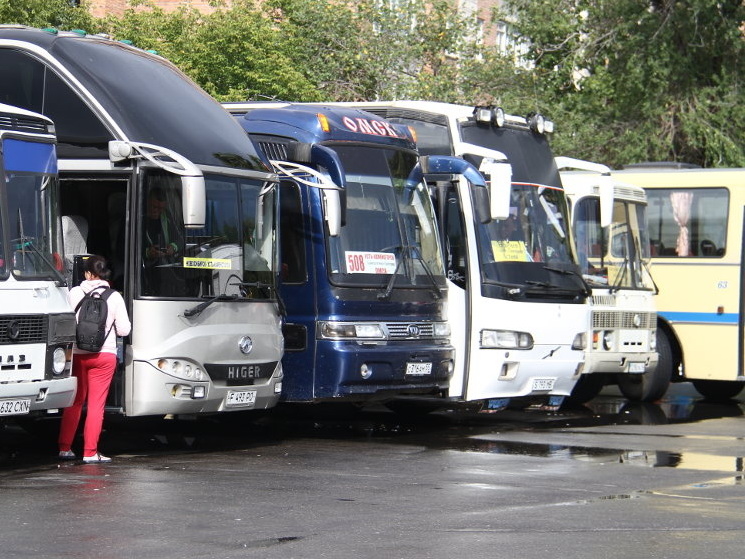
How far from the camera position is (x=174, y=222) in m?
12.4

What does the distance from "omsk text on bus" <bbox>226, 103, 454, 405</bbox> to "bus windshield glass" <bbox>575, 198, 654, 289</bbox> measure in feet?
12.2

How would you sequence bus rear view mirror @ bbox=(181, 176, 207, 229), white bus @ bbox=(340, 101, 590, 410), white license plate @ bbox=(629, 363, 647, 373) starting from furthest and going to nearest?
1. white license plate @ bbox=(629, 363, 647, 373)
2. white bus @ bbox=(340, 101, 590, 410)
3. bus rear view mirror @ bbox=(181, 176, 207, 229)

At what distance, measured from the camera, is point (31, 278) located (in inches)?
443

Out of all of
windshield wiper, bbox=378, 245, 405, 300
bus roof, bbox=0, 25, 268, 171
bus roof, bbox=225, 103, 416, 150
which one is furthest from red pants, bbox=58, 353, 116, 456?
bus roof, bbox=225, 103, 416, 150

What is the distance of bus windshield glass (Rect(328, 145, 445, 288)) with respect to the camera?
46.3 ft

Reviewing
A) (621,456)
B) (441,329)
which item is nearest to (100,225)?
(441,329)

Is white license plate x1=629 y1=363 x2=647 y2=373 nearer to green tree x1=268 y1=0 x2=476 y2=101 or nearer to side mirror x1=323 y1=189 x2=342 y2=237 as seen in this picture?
side mirror x1=323 y1=189 x2=342 y2=237

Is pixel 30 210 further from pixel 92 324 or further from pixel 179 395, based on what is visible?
pixel 179 395

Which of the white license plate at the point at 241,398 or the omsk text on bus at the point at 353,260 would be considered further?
the omsk text on bus at the point at 353,260

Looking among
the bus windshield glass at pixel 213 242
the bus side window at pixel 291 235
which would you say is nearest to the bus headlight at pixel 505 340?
the bus side window at pixel 291 235

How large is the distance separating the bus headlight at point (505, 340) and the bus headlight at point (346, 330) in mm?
1719

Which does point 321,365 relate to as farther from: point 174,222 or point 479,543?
point 479,543

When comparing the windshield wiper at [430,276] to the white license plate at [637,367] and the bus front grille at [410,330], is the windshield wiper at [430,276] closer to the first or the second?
the bus front grille at [410,330]

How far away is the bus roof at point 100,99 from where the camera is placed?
492 inches
